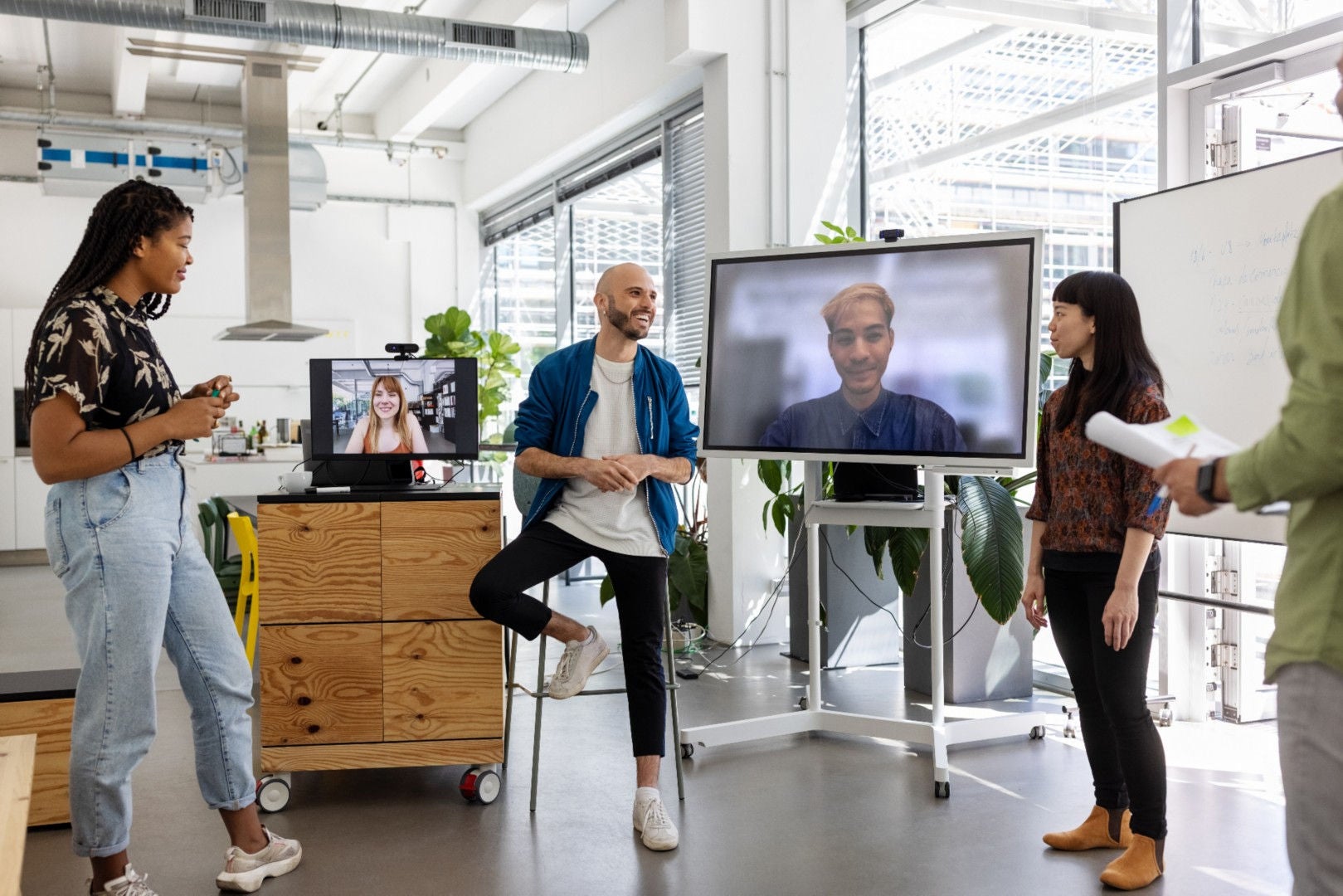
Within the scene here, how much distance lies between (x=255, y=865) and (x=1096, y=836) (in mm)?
2028

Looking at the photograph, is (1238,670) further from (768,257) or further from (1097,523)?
(768,257)

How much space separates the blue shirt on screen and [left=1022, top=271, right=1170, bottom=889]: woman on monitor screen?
625 mm

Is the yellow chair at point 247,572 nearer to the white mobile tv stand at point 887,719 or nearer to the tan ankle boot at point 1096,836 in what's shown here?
the white mobile tv stand at point 887,719

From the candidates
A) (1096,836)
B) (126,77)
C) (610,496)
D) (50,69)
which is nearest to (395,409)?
(610,496)

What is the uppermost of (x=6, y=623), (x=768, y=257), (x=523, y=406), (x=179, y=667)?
(x=768, y=257)

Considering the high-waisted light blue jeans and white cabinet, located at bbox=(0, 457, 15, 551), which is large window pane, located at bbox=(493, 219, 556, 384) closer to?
white cabinet, located at bbox=(0, 457, 15, 551)

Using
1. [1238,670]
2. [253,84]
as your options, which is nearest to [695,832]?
[1238,670]

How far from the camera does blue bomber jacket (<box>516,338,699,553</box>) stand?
3.29 meters

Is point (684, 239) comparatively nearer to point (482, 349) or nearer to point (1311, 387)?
point (482, 349)

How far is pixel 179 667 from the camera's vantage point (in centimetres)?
258

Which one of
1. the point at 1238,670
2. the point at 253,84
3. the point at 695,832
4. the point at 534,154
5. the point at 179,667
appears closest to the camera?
the point at 179,667

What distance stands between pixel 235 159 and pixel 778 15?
5163 millimetres

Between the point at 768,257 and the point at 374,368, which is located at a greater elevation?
the point at 768,257

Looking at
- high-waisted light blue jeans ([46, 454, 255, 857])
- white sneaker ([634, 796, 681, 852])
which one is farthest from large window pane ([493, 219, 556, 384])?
high-waisted light blue jeans ([46, 454, 255, 857])
